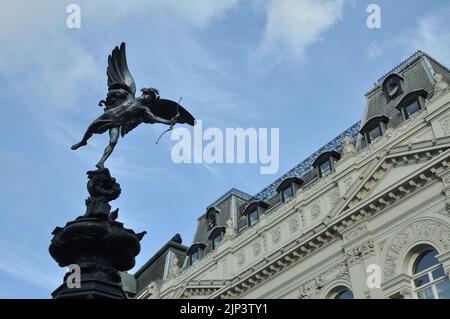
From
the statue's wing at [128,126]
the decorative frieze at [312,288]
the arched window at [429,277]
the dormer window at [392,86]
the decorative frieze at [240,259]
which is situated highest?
the dormer window at [392,86]

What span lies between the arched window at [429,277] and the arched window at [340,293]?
3.95 meters

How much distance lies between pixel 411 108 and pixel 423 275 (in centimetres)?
961

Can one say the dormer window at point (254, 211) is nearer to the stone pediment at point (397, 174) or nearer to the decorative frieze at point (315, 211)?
the decorative frieze at point (315, 211)

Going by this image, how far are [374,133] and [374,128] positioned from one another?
336mm

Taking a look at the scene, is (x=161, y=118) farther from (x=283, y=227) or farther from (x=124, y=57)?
(x=283, y=227)

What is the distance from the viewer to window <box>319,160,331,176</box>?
35625 millimetres

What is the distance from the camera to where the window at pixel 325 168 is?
→ 35.6m

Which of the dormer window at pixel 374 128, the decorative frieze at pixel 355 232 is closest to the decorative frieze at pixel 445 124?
the dormer window at pixel 374 128

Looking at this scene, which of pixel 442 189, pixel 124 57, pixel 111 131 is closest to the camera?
pixel 111 131

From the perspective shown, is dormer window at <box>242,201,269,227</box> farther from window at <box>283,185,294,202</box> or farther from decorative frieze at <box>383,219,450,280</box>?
decorative frieze at <box>383,219,450,280</box>

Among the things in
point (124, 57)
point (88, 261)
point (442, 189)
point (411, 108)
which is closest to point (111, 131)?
point (124, 57)

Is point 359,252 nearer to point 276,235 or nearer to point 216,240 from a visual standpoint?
point 276,235

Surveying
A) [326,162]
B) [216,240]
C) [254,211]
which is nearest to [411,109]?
[326,162]

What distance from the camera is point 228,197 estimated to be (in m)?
46.7
